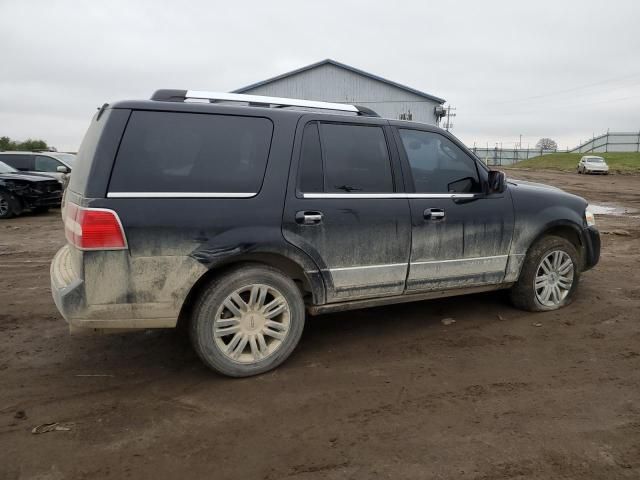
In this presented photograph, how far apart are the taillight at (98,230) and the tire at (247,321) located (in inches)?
26.3

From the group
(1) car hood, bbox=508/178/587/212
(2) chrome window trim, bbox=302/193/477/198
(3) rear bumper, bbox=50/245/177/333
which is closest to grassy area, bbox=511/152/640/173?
(1) car hood, bbox=508/178/587/212

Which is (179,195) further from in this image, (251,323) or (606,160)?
(606,160)

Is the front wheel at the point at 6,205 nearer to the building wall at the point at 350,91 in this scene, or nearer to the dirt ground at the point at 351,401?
the dirt ground at the point at 351,401

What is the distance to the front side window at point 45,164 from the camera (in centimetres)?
1442

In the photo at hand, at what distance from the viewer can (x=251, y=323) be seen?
11.1ft

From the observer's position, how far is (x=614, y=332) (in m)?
4.25

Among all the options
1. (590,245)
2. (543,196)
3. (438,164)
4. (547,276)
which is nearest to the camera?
(438,164)

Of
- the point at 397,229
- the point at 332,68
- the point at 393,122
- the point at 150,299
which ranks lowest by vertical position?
the point at 150,299

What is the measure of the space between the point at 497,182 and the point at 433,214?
0.78m

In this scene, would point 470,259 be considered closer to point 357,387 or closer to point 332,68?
point 357,387

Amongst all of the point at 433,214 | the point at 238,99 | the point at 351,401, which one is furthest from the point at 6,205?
the point at 351,401

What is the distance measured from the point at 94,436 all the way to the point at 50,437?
25 centimetres

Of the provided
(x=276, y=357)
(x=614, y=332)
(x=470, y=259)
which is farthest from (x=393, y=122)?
(x=614, y=332)

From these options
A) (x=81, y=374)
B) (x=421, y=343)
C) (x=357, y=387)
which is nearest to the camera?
(x=357, y=387)
